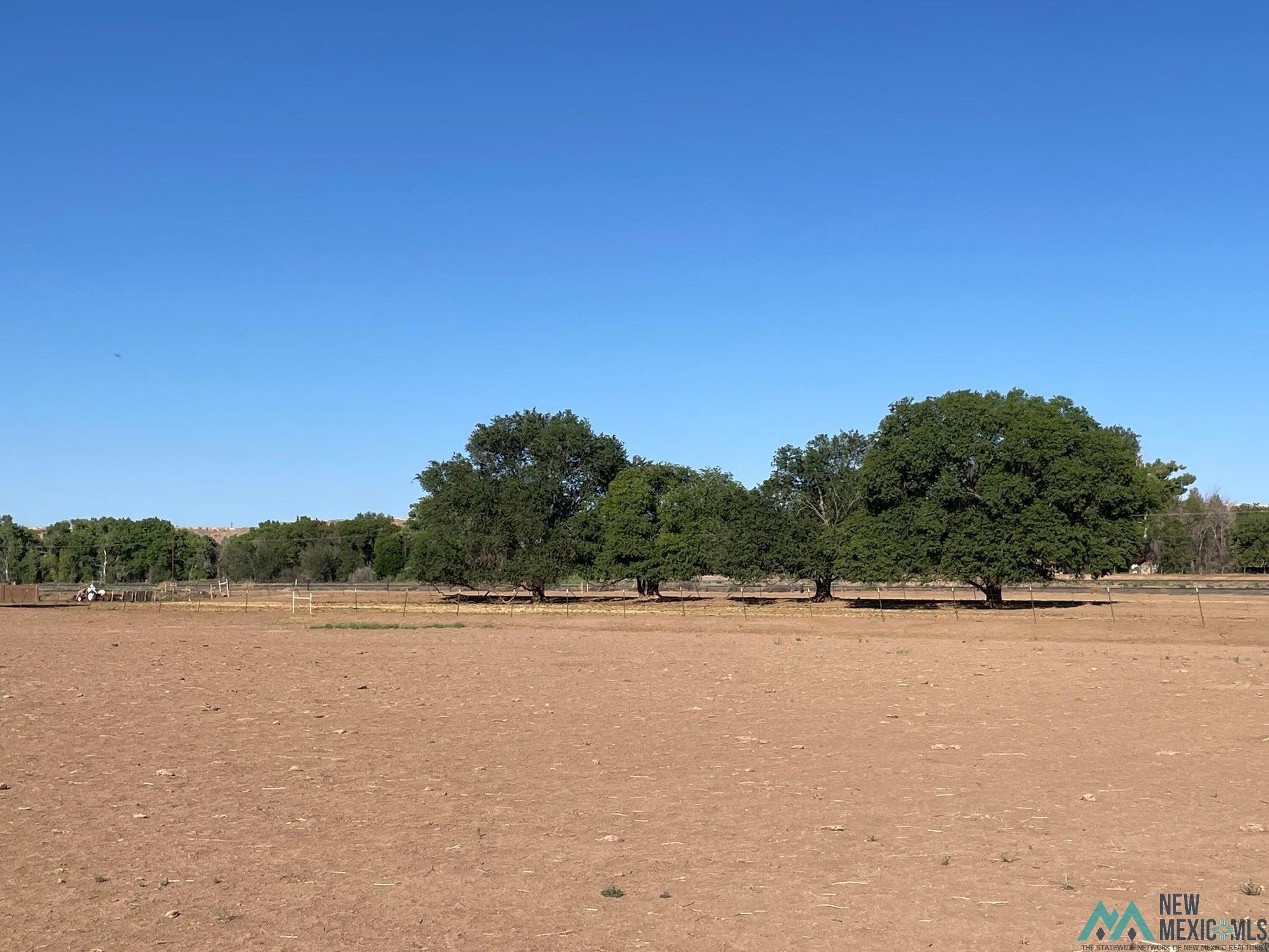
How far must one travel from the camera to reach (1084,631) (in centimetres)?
4719

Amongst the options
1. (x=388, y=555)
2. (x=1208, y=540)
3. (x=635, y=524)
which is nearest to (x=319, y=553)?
(x=388, y=555)

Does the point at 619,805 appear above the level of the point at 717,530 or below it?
below

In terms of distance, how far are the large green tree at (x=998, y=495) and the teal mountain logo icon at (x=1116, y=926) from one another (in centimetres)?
5523

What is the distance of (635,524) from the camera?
290ft

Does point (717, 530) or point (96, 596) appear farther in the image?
point (96, 596)

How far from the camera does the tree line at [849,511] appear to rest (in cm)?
6256

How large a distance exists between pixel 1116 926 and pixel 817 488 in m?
75.5

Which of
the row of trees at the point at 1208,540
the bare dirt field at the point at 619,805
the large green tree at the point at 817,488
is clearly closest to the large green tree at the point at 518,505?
the large green tree at the point at 817,488

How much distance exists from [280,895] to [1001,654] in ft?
101

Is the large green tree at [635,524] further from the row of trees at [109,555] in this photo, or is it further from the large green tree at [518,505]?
the row of trees at [109,555]

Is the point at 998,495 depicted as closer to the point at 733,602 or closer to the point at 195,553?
the point at 733,602

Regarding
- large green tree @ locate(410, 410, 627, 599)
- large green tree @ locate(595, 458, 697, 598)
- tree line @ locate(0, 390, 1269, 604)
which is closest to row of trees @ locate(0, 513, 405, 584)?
tree line @ locate(0, 390, 1269, 604)

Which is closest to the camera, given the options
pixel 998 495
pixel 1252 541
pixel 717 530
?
pixel 998 495

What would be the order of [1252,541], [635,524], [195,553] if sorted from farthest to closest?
[195,553] < [1252,541] < [635,524]
